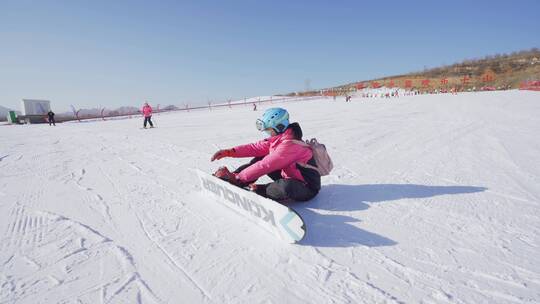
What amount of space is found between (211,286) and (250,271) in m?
0.30

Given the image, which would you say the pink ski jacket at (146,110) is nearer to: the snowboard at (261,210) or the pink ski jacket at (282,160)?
the snowboard at (261,210)

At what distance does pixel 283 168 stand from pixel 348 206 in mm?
872

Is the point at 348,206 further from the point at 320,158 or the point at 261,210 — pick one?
the point at 261,210

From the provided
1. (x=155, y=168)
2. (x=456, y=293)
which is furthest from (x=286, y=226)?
(x=155, y=168)

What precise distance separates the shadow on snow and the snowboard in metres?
0.21

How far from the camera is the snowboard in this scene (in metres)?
2.27

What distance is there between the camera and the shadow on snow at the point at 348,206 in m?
2.43

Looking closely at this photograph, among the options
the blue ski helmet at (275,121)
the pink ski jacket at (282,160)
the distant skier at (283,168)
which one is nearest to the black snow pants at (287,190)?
the distant skier at (283,168)

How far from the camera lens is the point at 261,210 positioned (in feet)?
8.38

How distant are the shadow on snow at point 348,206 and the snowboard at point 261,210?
0.70 ft

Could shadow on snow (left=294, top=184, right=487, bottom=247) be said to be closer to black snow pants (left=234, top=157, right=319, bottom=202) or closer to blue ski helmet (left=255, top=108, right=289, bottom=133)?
black snow pants (left=234, top=157, right=319, bottom=202)

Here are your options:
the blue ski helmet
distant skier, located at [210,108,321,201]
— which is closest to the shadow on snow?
distant skier, located at [210,108,321,201]

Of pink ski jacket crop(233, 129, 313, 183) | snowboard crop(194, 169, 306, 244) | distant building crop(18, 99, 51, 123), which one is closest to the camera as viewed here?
snowboard crop(194, 169, 306, 244)

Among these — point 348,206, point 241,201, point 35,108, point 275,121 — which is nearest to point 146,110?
point 275,121
